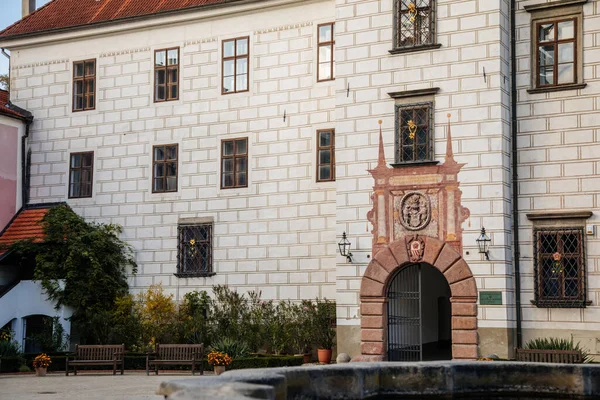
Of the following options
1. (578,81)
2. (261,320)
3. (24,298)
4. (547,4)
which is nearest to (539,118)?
(578,81)

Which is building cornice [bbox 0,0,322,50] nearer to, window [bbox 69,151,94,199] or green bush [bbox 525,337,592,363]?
window [bbox 69,151,94,199]

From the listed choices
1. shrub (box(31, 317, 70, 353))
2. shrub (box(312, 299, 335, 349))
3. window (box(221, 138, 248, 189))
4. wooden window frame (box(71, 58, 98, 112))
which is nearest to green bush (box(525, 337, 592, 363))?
shrub (box(312, 299, 335, 349))

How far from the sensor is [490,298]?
21094 mm

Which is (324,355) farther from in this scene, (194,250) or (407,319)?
(194,250)

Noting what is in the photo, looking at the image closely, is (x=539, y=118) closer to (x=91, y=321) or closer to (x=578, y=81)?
(x=578, y=81)

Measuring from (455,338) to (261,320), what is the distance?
5365 mm

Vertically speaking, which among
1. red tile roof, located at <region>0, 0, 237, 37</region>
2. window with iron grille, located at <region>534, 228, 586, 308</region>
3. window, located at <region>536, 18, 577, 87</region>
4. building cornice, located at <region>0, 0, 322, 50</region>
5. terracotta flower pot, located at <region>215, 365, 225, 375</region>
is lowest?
terracotta flower pot, located at <region>215, 365, 225, 375</region>

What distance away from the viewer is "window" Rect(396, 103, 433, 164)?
72.6 feet

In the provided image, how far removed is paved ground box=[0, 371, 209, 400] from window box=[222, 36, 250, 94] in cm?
783

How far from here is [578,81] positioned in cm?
2120

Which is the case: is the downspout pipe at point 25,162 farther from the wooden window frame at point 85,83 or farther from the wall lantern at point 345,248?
the wall lantern at point 345,248

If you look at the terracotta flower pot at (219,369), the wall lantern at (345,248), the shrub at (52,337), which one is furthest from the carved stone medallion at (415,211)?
the shrub at (52,337)

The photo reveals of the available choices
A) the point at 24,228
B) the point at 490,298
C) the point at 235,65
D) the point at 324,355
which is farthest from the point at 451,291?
A: the point at 24,228

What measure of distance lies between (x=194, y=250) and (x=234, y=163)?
2489 millimetres
